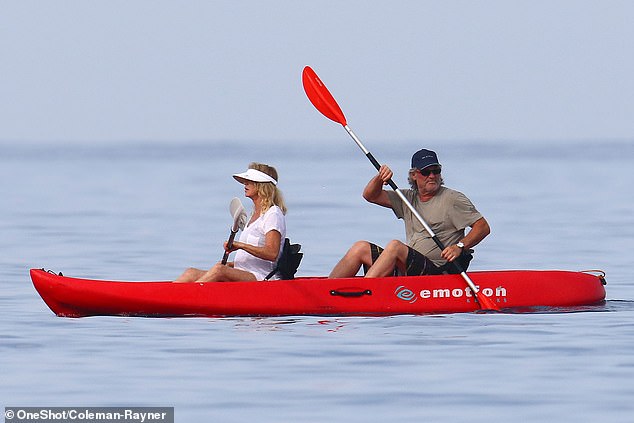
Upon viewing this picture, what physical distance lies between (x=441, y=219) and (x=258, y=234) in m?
1.38

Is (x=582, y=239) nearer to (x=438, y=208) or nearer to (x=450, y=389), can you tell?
(x=438, y=208)

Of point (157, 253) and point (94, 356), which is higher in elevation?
point (157, 253)

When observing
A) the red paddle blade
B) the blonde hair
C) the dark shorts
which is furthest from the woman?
the red paddle blade

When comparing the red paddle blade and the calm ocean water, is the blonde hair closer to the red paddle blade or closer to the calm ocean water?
the calm ocean water

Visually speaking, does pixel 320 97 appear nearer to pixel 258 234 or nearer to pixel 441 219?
pixel 441 219

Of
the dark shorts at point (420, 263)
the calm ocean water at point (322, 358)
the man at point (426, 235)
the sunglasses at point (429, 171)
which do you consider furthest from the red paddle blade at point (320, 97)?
the calm ocean water at point (322, 358)

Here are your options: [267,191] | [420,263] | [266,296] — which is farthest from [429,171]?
[266,296]

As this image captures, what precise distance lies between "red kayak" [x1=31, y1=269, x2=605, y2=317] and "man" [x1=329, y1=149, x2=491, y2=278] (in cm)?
17

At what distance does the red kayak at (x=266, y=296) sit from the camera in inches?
444

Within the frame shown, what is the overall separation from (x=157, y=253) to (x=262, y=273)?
6.84 m

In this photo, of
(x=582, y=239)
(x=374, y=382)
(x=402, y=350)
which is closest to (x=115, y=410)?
(x=374, y=382)

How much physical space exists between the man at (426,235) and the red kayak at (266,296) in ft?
0.56

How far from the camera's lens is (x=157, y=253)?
18.3 m

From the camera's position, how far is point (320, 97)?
13055mm
